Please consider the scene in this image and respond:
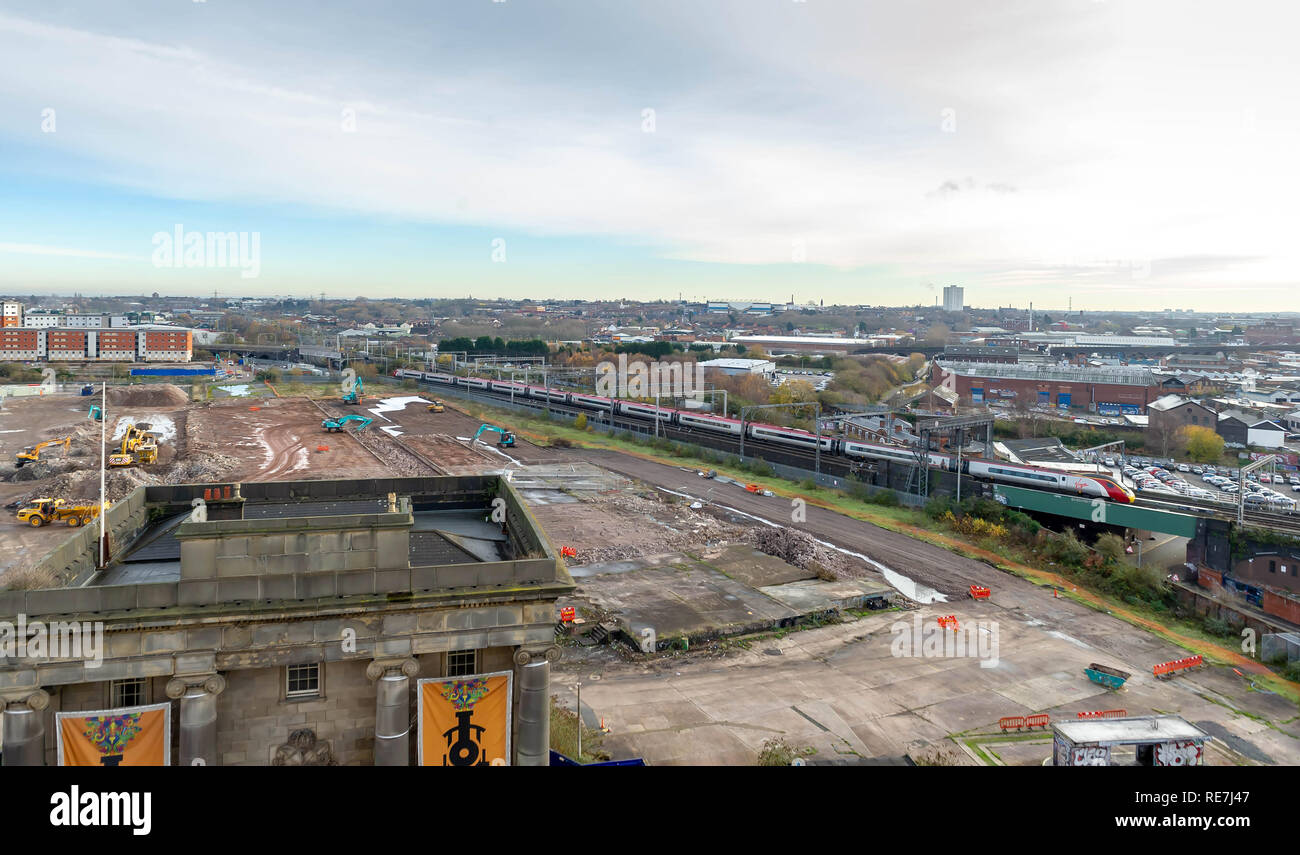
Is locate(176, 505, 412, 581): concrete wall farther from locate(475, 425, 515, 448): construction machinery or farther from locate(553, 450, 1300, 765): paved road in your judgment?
locate(475, 425, 515, 448): construction machinery

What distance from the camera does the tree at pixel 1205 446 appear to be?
71500mm

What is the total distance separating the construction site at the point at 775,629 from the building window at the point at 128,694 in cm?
207

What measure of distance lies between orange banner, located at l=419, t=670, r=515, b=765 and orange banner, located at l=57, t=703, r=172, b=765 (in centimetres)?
374

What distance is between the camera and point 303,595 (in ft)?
38.9

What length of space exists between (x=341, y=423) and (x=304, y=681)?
6566 cm

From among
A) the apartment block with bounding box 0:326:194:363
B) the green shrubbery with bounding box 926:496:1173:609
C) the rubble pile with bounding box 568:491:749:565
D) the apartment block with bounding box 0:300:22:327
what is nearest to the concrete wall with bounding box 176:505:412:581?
the rubble pile with bounding box 568:491:749:565

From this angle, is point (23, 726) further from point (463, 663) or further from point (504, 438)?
point (504, 438)

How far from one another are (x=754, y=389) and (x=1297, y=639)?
79.0 meters

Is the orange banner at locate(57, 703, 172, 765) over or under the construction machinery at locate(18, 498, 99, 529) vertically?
over

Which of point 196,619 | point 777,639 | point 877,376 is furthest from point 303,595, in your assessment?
point 877,376

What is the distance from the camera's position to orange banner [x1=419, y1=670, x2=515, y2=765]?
1253 centimetres

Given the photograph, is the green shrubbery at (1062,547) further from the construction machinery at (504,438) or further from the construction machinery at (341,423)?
the construction machinery at (341,423)
